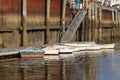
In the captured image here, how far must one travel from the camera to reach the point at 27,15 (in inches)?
1991

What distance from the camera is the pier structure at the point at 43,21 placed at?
156 ft

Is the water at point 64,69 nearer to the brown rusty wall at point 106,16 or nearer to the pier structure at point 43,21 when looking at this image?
the pier structure at point 43,21

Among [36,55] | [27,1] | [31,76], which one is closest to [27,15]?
[27,1]

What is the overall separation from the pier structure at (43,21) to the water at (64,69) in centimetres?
480

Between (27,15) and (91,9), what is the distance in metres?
18.4

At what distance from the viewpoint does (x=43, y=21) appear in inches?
2136

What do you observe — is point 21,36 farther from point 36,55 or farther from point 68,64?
point 68,64

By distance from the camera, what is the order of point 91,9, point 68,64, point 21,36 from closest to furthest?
1. point 68,64
2. point 21,36
3. point 91,9

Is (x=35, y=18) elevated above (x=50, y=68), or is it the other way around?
(x=35, y=18)

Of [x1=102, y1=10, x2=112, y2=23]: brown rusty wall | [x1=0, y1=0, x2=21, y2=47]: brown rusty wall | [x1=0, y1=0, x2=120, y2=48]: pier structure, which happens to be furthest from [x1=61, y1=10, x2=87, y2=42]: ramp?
[x1=102, y1=10, x2=112, y2=23]: brown rusty wall

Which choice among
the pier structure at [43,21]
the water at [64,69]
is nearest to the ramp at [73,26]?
the pier structure at [43,21]

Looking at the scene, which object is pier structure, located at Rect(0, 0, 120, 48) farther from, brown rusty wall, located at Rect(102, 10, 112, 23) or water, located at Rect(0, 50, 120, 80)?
water, located at Rect(0, 50, 120, 80)

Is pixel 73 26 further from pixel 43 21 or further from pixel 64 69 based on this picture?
pixel 64 69

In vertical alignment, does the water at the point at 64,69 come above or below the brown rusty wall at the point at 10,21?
below
